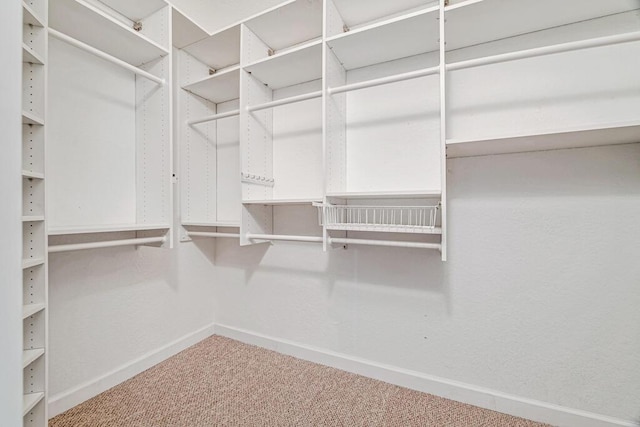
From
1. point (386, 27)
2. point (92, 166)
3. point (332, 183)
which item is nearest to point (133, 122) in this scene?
point (92, 166)

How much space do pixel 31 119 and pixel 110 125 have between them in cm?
74

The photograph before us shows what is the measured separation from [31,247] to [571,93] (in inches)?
98.5

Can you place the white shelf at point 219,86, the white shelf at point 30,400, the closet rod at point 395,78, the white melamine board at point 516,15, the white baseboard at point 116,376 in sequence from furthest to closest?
1. the white shelf at point 219,86
2. the white baseboard at point 116,376
3. the closet rod at point 395,78
4. the white melamine board at point 516,15
5. the white shelf at point 30,400

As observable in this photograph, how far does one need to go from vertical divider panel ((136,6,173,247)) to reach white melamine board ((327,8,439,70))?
1048 mm

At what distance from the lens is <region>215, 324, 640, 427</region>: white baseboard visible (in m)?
1.40

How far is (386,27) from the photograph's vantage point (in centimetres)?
147

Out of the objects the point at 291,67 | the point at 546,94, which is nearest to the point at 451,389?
the point at 546,94

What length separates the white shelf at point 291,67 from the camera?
1.71 metres

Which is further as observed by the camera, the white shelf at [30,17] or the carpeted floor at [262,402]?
the carpeted floor at [262,402]

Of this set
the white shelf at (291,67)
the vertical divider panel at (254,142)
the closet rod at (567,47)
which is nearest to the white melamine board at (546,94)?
the closet rod at (567,47)

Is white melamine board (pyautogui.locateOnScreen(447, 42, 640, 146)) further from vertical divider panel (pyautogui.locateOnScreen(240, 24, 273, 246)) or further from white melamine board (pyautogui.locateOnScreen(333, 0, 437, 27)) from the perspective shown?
vertical divider panel (pyautogui.locateOnScreen(240, 24, 273, 246))

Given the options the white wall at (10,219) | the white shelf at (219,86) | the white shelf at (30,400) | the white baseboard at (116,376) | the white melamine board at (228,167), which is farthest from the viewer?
the white melamine board at (228,167)

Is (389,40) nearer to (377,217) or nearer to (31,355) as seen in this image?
(377,217)

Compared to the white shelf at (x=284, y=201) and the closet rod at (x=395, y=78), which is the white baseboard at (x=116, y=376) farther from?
the closet rod at (x=395, y=78)
